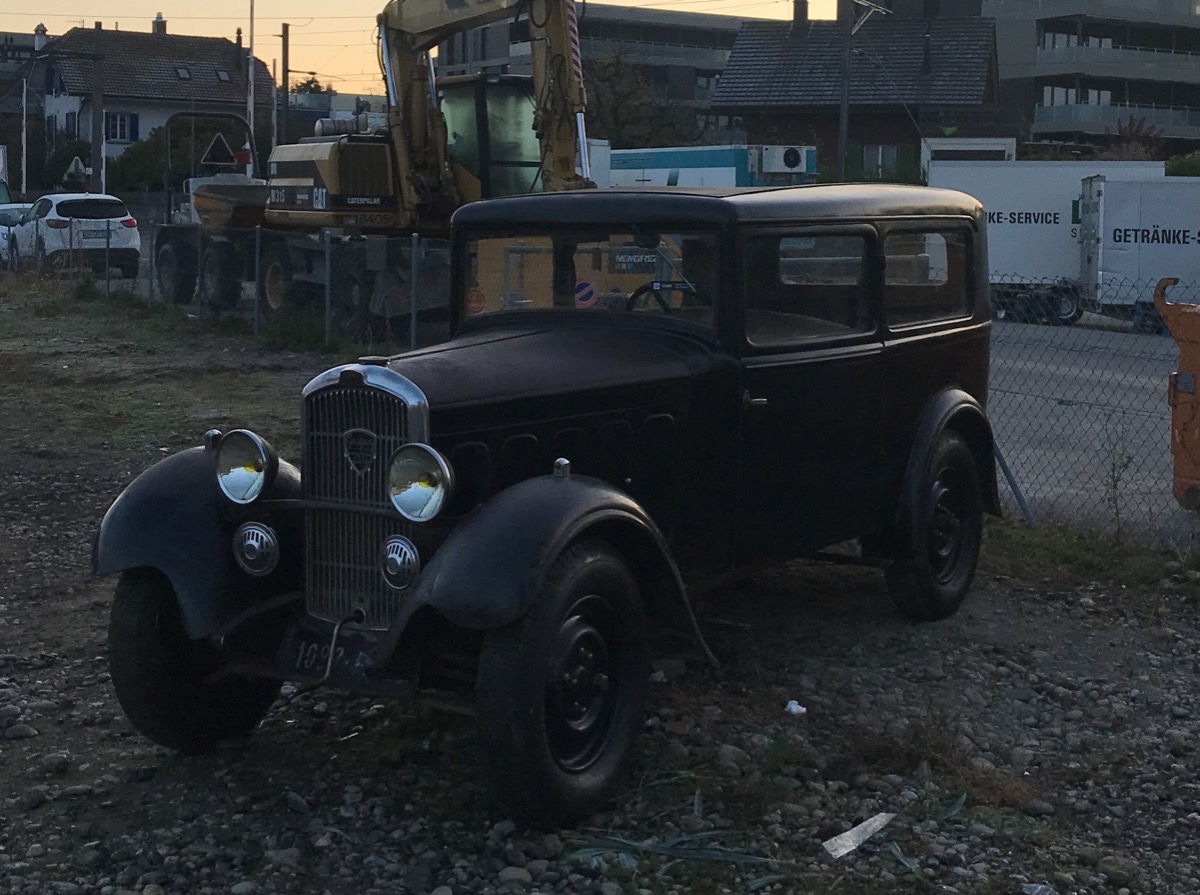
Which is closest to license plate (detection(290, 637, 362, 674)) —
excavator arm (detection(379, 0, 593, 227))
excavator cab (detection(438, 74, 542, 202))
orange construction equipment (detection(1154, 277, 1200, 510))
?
orange construction equipment (detection(1154, 277, 1200, 510))

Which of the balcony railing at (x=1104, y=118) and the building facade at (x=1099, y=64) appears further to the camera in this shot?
the building facade at (x=1099, y=64)

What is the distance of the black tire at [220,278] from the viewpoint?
19.8m

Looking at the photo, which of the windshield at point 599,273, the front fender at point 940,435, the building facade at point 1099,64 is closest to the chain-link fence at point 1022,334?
the front fender at point 940,435

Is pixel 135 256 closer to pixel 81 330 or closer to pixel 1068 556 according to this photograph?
pixel 81 330

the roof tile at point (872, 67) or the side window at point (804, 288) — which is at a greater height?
the roof tile at point (872, 67)

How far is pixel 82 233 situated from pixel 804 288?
80.2ft

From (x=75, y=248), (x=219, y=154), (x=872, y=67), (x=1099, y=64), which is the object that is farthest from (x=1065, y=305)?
(x=1099, y=64)

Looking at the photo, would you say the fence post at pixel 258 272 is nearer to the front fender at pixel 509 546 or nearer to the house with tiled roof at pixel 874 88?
the front fender at pixel 509 546

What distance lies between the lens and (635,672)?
480 cm

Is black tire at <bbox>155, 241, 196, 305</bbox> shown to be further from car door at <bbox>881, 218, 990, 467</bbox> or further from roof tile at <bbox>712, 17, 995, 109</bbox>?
roof tile at <bbox>712, 17, 995, 109</bbox>

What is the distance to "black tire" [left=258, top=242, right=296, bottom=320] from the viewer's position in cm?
1858

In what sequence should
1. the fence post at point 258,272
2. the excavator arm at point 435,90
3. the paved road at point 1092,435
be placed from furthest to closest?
1. the fence post at point 258,272
2. the excavator arm at point 435,90
3. the paved road at point 1092,435

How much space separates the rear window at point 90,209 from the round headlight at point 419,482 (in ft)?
84.2

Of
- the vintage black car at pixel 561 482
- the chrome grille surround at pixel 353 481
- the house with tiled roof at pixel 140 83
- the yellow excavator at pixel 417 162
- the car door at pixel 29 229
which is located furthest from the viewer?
the house with tiled roof at pixel 140 83
